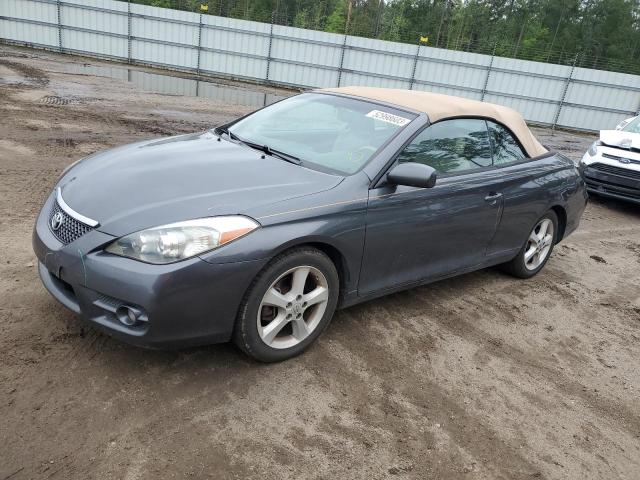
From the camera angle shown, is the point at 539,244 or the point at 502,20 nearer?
the point at 539,244

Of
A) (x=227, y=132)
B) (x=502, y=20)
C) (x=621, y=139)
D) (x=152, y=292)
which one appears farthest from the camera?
(x=502, y=20)

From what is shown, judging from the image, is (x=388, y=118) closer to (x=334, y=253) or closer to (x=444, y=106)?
(x=444, y=106)

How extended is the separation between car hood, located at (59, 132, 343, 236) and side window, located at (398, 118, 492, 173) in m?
0.78

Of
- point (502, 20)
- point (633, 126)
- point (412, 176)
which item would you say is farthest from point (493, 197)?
point (502, 20)

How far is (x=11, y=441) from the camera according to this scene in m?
2.41

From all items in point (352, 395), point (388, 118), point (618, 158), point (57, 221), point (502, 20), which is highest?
point (502, 20)

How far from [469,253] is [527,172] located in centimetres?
101

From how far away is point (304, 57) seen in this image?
74.0 feet

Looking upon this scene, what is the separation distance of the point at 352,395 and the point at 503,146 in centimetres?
271

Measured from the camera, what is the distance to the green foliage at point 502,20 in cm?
4994

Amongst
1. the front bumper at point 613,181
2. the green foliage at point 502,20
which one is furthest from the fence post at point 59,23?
the green foliage at point 502,20

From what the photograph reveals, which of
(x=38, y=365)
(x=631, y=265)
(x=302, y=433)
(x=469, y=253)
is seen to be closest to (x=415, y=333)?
(x=469, y=253)

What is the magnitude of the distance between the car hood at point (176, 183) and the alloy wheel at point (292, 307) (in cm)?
48

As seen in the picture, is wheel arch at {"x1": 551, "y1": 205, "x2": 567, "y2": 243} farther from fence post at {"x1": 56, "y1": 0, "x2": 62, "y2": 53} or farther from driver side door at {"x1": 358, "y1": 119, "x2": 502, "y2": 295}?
fence post at {"x1": 56, "y1": 0, "x2": 62, "y2": 53}
